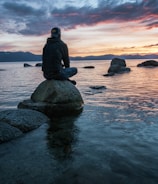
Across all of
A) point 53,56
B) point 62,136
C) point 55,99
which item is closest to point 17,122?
point 62,136

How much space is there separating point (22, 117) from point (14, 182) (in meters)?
5.31

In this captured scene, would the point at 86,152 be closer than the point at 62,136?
Yes

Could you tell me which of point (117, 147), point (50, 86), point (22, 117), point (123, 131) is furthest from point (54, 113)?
point (117, 147)

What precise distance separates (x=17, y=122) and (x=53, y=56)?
5.14m

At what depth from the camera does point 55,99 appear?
14109 mm

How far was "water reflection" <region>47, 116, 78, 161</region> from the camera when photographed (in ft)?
27.0

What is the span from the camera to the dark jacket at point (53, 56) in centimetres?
1460

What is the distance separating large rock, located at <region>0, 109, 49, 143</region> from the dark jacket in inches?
128

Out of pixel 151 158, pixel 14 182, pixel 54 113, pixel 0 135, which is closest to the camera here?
pixel 14 182

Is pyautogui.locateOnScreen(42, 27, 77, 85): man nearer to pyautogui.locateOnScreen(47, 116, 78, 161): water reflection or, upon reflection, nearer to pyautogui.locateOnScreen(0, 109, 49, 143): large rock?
pyautogui.locateOnScreen(47, 116, 78, 161): water reflection

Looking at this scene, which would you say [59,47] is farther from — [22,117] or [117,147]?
[117,147]

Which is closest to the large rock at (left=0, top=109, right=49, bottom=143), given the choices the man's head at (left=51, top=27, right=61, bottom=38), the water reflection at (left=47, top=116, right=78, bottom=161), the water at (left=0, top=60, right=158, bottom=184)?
the water at (left=0, top=60, right=158, bottom=184)

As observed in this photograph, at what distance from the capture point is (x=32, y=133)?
1050cm

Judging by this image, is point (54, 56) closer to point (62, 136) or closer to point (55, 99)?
point (55, 99)
